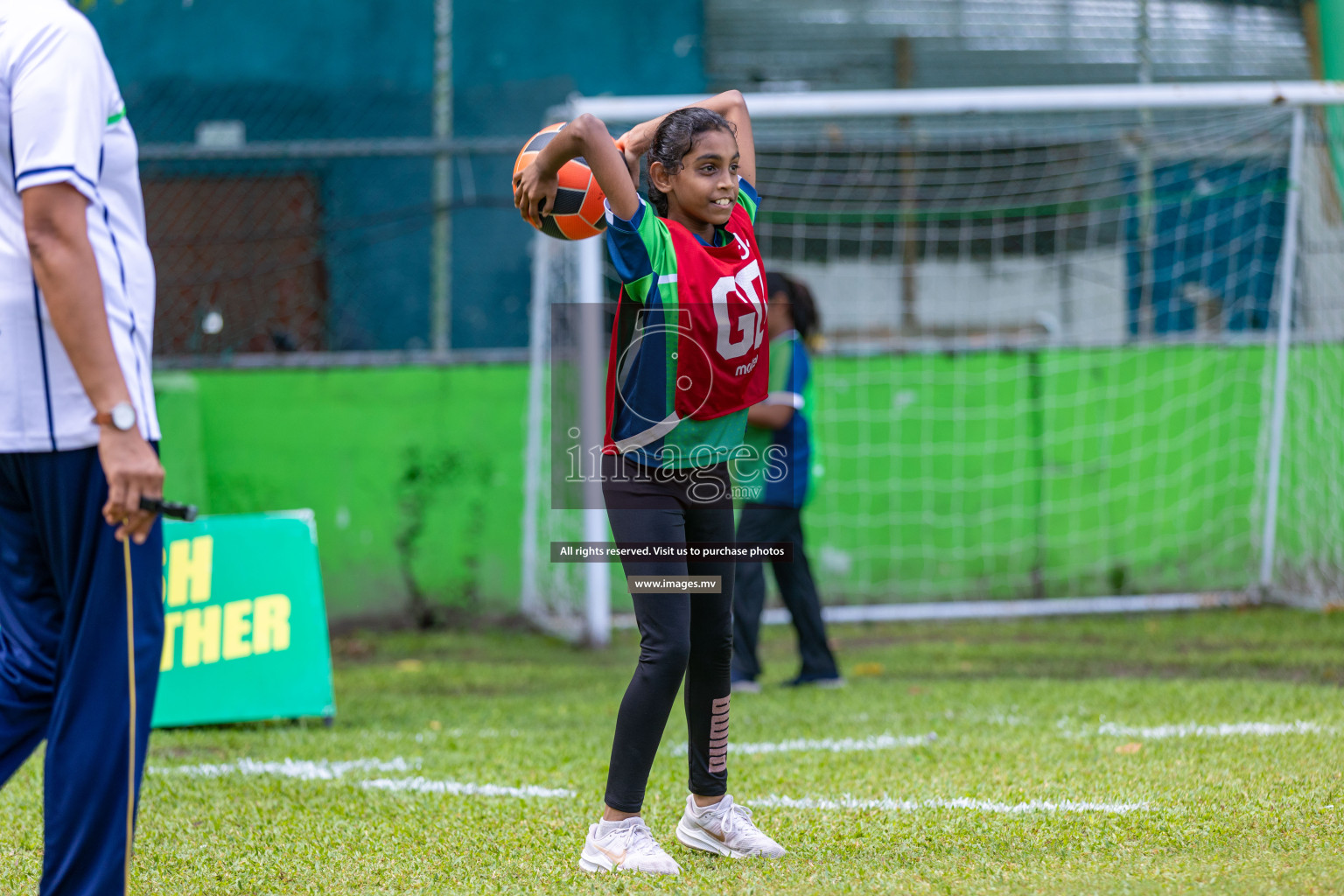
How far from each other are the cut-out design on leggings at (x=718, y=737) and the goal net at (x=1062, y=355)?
4315mm

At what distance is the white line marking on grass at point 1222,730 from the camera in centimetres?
443

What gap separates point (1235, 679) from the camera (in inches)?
224

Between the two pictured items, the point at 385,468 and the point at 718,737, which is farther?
the point at 385,468

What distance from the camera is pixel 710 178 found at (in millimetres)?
2990

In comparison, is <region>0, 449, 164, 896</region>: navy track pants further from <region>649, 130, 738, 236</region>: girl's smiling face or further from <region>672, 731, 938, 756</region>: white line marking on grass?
<region>672, 731, 938, 756</region>: white line marking on grass

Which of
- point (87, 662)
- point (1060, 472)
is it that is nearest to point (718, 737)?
point (87, 662)

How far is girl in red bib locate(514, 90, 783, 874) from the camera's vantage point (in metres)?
2.94

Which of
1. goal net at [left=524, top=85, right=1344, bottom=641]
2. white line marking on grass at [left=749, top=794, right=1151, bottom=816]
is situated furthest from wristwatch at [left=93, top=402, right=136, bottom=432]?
goal net at [left=524, top=85, right=1344, bottom=641]

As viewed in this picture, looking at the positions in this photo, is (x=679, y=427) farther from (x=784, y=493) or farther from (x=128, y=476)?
(x=784, y=493)

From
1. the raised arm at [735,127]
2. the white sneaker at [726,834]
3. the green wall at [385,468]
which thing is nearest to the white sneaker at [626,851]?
the white sneaker at [726,834]

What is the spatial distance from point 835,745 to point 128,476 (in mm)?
3047

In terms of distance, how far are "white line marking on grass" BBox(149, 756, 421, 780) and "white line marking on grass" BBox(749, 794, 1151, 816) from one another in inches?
53.4

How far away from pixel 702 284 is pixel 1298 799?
219 centimetres

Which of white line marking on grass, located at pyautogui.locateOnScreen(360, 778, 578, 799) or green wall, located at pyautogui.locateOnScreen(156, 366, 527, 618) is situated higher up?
green wall, located at pyautogui.locateOnScreen(156, 366, 527, 618)
